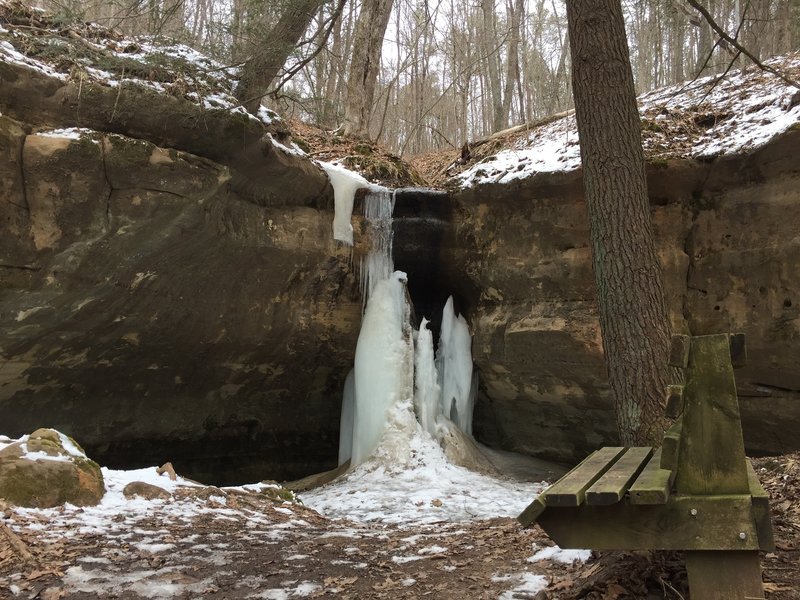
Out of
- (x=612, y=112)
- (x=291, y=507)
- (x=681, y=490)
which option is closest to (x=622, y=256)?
(x=612, y=112)

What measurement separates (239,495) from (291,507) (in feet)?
1.76

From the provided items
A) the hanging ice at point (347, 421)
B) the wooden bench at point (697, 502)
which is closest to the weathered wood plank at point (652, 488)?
the wooden bench at point (697, 502)

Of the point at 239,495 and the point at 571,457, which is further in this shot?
the point at 571,457

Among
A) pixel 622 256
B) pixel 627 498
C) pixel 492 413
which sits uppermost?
pixel 622 256

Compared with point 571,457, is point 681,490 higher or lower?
higher

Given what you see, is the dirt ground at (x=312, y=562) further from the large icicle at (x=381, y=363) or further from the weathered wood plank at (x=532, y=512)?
the large icicle at (x=381, y=363)

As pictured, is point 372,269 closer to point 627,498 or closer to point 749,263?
point 749,263

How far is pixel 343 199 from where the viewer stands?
959cm

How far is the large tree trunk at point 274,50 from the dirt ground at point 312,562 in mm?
4603

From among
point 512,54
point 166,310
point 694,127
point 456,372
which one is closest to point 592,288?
point 694,127

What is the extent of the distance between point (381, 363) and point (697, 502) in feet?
24.4

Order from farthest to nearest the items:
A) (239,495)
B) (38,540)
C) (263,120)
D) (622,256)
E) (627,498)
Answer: (263,120) → (239,495) → (622,256) → (38,540) → (627,498)

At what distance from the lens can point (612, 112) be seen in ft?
14.9

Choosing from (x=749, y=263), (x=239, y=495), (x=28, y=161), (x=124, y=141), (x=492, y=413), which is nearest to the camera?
(x=239, y=495)
